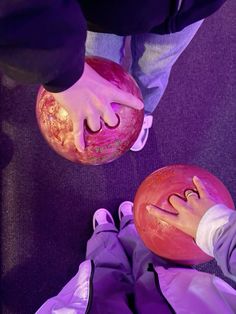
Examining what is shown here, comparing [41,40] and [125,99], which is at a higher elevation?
[41,40]

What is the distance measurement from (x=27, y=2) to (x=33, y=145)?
3.28ft

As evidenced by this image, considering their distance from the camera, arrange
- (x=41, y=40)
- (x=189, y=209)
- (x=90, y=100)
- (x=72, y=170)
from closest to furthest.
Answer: (x=41, y=40)
(x=90, y=100)
(x=189, y=209)
(x=72, y=170)

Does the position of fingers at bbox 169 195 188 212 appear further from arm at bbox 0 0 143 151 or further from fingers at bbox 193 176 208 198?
arm at bbox 0 0 143 151

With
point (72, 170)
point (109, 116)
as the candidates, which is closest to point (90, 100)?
point (109, 116)

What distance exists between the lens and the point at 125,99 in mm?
734

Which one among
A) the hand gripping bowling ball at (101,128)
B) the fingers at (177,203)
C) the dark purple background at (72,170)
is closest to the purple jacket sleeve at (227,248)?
the fingers at (177,203)

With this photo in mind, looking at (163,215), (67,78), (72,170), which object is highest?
(67,78)

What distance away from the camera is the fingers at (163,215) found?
2.66 ft

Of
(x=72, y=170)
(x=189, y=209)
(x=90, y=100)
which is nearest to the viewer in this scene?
(x=90, y=100)

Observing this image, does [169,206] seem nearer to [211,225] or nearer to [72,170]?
[211,225]

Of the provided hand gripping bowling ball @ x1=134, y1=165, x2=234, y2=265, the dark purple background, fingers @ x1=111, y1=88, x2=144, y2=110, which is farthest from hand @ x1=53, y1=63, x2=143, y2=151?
the dark purple background

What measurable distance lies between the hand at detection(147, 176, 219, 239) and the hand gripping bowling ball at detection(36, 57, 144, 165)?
0.16 meters

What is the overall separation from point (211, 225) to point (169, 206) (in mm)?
128

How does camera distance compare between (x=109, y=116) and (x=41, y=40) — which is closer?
(x=41, y=40)
